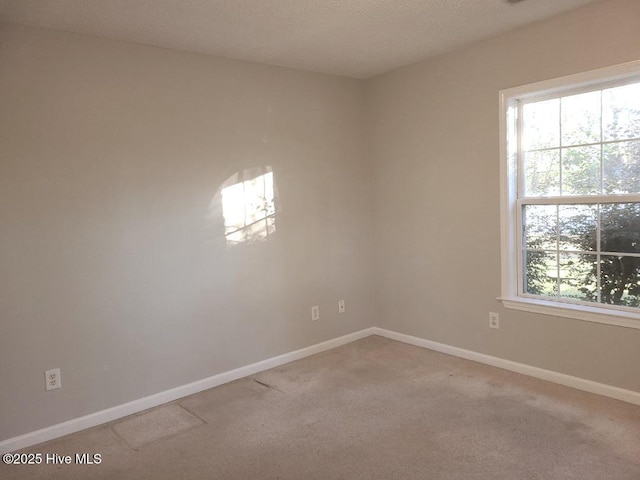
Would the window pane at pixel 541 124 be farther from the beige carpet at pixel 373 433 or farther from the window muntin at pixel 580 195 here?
the beige carpet at pixel 373 433

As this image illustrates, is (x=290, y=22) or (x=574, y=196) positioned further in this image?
(x=574, y=196)

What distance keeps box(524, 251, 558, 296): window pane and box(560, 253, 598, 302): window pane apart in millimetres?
58

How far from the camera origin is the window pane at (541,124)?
3305mm

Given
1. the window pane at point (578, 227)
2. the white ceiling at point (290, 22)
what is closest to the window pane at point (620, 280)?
the window pane at point (578, 227)

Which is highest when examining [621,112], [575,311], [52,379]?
[621,112]

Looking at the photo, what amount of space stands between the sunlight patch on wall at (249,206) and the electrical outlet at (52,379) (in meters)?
1.36

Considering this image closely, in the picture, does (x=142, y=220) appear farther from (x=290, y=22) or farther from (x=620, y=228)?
(x=620, y=228)

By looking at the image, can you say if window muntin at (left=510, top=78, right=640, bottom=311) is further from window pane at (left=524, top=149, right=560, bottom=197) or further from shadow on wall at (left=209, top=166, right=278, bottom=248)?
shadow on wall at (left=209, top=166, right=278, bottom=248)

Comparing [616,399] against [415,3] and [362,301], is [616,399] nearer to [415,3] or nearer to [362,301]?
[362,301]

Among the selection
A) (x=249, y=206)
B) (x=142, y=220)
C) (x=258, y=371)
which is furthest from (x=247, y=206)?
(x=258, y=371)

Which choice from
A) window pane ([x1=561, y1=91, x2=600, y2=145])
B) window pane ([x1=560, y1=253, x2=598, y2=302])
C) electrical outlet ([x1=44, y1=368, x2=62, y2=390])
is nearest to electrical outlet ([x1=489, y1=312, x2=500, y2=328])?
window pane ([x1=560, y1=253, x2=598, y2=302])

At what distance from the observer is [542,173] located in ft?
11.2

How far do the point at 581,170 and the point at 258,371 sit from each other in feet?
8.75

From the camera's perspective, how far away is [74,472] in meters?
2.47
